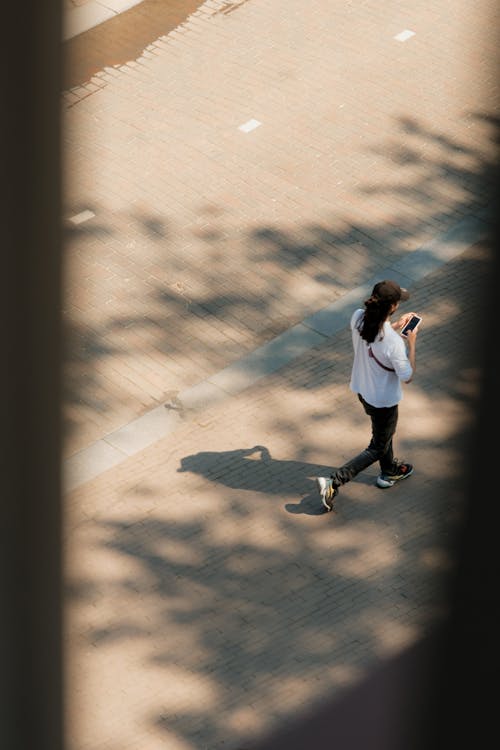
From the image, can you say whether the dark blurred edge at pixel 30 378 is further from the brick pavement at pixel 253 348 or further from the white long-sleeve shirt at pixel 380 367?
the white long-sleeve shirt at pixel 380 367

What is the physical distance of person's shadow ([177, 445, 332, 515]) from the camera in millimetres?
6992

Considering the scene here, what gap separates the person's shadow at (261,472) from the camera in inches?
275

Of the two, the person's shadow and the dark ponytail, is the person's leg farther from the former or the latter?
the dark ponytail

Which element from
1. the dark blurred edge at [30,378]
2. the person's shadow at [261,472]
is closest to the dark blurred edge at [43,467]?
the dark blurred edge at [30,378]

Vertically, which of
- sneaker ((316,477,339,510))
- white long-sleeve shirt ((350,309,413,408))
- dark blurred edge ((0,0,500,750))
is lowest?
sneaker ((316,477,339,510))

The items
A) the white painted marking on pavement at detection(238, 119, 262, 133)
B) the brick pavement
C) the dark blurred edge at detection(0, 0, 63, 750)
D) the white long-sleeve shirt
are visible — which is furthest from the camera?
the white painted marking on pavement at detection(238, 119, 262, 133)

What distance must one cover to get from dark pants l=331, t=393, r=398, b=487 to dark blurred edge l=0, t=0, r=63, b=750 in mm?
5457

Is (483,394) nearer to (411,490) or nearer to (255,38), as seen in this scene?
(411,490)

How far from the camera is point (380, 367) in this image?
637 centimetres

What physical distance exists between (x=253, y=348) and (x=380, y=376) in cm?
175

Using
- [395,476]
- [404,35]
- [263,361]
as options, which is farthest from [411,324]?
[404,35]

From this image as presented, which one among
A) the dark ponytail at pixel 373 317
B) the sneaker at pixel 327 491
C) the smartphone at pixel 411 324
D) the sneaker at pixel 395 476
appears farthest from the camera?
the sneaker at pixel 395 476

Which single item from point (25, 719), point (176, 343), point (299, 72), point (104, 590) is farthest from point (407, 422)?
point (25, 719)

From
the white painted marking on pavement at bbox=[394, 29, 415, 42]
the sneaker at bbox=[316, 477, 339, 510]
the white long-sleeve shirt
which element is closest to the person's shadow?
the sneaker at bbox=[316, 477, 339, 510]
